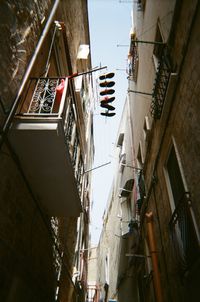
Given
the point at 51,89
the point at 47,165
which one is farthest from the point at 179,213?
the point at 51,89

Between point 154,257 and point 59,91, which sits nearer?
point 59,91

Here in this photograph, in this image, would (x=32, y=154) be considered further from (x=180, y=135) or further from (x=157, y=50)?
(x=157, y=50)

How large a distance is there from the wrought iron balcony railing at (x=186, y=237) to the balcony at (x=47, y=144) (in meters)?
2.61

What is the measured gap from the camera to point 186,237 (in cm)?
512

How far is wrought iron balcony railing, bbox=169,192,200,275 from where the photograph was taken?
4809mm

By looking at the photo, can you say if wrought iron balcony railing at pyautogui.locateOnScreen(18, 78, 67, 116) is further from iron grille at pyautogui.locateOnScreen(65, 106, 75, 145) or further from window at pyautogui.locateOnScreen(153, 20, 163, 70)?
window at pyautogui.locateOnScreen(153, 20, 163, 70)

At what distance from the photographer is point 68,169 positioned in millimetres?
6023

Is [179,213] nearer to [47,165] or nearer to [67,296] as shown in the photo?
[47,165]

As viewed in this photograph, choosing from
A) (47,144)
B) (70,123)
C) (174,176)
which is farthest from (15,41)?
(174,176)

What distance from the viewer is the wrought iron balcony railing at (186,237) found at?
4.81 meters

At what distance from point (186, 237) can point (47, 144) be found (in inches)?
133

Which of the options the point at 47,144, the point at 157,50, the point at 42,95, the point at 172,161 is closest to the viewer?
the point at 47,144

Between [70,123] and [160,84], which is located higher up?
[160,84]

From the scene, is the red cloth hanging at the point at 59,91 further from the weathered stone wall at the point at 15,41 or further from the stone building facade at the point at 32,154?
the weathered stone wall at the point at 15,41
